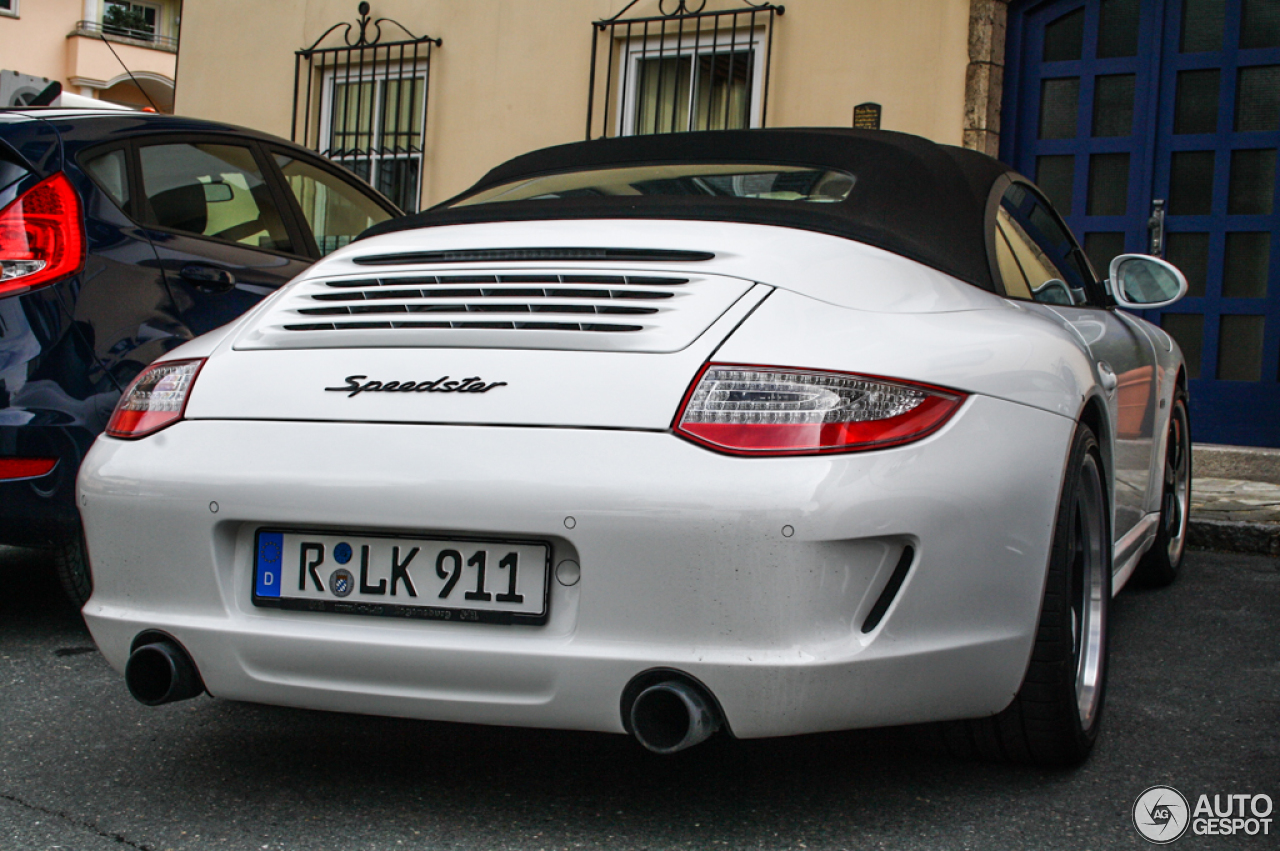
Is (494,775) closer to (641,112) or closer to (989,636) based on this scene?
(989,636)

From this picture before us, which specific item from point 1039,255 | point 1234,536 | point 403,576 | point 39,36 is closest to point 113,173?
point 403,576

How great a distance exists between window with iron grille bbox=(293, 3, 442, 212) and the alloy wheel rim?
839 centimetres

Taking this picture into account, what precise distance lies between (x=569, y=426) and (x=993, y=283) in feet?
3.58

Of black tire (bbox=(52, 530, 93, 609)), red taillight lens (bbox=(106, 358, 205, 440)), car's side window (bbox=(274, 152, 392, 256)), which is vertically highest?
car's side window (bbox=(274, 152, 392, 256))

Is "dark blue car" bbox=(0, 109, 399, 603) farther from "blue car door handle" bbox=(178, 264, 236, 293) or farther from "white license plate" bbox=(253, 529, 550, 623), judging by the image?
"white license plate" bbox=(253, 529, 550, 623)

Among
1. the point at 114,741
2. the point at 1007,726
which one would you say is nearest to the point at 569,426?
the point at 1007,726

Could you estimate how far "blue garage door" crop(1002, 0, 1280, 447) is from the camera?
7.80m

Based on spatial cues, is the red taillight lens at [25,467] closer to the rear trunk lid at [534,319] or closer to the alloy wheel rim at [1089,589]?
the rear trunk lid at [534,319]

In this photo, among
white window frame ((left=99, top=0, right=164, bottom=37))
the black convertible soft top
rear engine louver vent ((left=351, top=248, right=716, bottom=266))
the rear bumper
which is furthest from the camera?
white window frame ((left=99, top=0, right=164, bottom=37))

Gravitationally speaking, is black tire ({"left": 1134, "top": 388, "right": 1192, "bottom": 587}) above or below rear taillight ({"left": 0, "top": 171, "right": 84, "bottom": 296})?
below

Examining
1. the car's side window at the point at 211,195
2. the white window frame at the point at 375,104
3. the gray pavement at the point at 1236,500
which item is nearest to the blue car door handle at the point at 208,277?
the car's side window at the point at 211,195

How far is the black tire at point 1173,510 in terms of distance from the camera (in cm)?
444

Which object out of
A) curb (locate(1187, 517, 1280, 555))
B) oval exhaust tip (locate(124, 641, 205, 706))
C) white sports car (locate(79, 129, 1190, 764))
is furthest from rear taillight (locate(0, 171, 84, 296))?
curb (locate(1187, 517, 1280, 555))

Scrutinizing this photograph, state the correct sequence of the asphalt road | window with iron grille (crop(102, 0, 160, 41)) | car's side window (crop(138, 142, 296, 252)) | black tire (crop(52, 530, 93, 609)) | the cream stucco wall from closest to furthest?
the asphalt road, black tire (crop(52, 530, 93, 609)), car's side window (crop(138, 142, 296, 252)), the cream stucco wall, window with iron grille (crop(102, 0, 160, 41))
